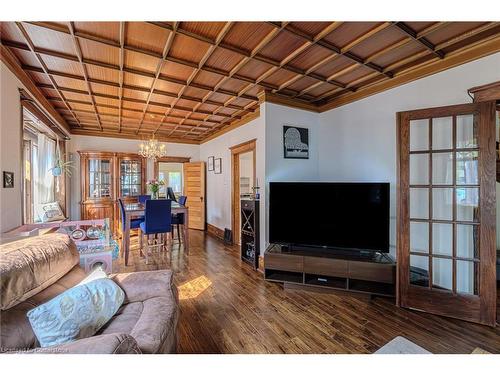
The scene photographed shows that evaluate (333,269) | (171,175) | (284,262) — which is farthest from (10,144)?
(171,175)

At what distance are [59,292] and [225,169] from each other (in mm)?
4069

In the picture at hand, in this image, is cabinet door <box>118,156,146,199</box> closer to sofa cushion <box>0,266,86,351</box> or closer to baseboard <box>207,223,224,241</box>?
baseboard <box>207,223,224,241</box>

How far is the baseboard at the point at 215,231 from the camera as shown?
5.44 meters

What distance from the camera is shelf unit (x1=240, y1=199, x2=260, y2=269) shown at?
3488mm

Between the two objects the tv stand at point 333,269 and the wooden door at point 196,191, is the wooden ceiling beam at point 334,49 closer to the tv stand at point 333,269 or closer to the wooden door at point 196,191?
the tv stand at point 333,269

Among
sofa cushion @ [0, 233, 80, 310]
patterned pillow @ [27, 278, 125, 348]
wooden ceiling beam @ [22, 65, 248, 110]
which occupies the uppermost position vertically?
wooden ceiling beam @ [22, 65, 248, 110]

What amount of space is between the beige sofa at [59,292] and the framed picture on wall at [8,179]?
1.07 m

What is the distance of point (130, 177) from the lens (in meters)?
5.71

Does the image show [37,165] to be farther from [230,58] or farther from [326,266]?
[326,266]

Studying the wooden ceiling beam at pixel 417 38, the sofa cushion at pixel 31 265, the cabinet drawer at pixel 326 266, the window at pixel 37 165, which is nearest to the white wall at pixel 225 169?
the cabinet drawer at pixel 326 266

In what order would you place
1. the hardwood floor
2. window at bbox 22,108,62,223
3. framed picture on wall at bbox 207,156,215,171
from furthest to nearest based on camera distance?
framed picture on wall at bbox 207,156,215,171 < window at bbox 22,108,62,223 < the hardwood floor

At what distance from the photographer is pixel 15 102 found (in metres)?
2.42

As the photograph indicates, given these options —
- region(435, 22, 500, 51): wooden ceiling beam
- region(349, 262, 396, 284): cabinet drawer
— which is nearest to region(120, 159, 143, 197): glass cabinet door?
region(349, 262, 396, 284): cabinet drawer
